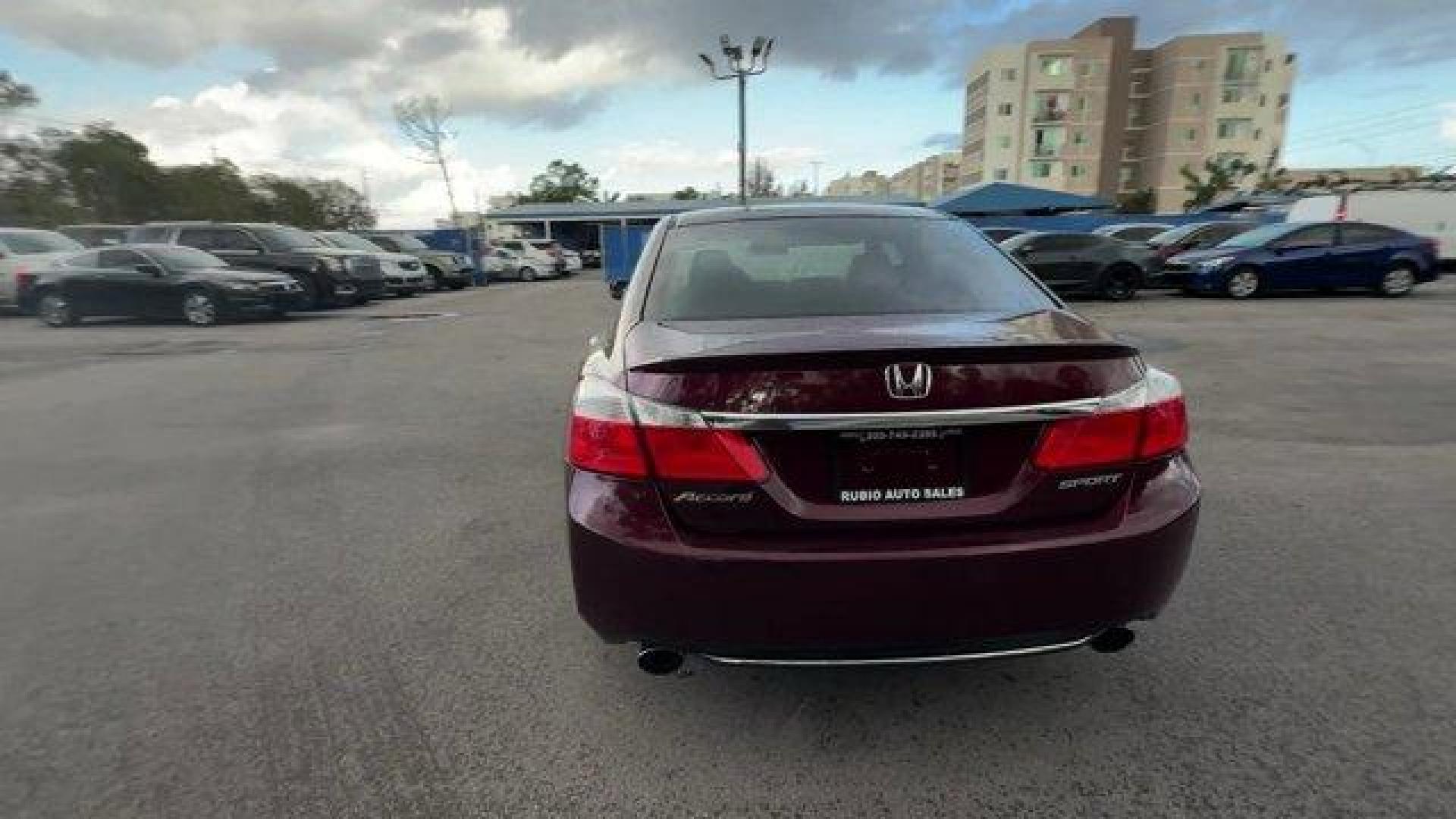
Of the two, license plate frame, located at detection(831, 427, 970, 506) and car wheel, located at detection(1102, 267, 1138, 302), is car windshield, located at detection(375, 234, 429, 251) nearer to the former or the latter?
car wheel, located at detection(1102, 267, 1138, 302)

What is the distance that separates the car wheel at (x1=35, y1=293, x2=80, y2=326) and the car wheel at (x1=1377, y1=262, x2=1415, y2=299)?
24.5 m

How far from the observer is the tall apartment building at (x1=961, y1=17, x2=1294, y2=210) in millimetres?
76938

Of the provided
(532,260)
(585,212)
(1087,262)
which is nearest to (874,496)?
(1087,262)

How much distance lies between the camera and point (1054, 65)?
257 feet

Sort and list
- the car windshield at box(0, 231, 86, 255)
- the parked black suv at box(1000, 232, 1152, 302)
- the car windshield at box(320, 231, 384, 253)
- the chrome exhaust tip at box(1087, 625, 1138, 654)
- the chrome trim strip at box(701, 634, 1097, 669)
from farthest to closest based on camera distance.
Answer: the car windshield at box(320, 231, 384, 253) → the car windshield at box(0, 231, 86, 255) → the parked black suv at box(1000, 232, 1152, 302) → the chrome exhaust tip at box(1087, 625, 1138, 654) → the chrome trim strip at box(701, 634, 1097, 669)

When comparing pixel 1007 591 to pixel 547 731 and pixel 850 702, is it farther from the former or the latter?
pixel 547 731

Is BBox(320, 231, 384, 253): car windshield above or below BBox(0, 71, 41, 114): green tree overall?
below

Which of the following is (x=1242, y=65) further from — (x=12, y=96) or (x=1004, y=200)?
(x=12, y=96)

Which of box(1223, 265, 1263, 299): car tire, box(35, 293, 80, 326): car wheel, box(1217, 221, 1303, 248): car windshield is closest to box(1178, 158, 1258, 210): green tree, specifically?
box(1217, 221, 1303, 248): car windshield

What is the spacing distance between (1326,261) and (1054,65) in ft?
241

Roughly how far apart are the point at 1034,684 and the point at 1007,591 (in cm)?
80

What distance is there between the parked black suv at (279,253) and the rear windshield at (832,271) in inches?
598

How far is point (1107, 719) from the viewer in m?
2.43

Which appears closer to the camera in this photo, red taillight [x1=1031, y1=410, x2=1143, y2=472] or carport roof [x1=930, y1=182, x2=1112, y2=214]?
red taillight [x1=1031, y1=410, x2=1143, y2=472]
